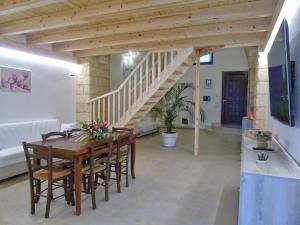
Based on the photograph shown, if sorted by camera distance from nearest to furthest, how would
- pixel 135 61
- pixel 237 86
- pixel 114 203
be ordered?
pixel 114 203 < pixel 135 61 < pixel 237 86

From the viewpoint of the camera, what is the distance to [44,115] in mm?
5371

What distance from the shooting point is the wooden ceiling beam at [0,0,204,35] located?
279cm

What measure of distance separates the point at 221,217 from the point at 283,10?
2.33 meters

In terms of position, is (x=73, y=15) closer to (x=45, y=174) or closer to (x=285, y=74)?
(x=45, y=174)

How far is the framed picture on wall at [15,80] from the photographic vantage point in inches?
170

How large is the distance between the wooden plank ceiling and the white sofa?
1.61 meters

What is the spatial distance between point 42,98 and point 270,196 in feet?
16.2

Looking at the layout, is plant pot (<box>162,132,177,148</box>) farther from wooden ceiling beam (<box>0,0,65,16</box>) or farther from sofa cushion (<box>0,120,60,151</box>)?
wooden ceiling beam (<box>0,0,65,16</box>)

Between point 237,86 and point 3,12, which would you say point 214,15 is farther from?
point 237,86

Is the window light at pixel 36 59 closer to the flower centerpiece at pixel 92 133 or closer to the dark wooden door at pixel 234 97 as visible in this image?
the flower centerpiece at pixel 92 133

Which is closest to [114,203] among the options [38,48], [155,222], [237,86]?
[155,222]

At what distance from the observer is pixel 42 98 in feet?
17.4

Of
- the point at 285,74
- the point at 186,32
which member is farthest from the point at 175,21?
the point at 285,74

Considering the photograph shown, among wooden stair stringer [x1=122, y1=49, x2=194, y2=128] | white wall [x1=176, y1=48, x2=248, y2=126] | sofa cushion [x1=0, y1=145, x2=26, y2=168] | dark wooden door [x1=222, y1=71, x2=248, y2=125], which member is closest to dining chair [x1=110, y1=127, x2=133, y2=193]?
sofa cushion [x1=0, y1=145, x2=26, y2=168]
